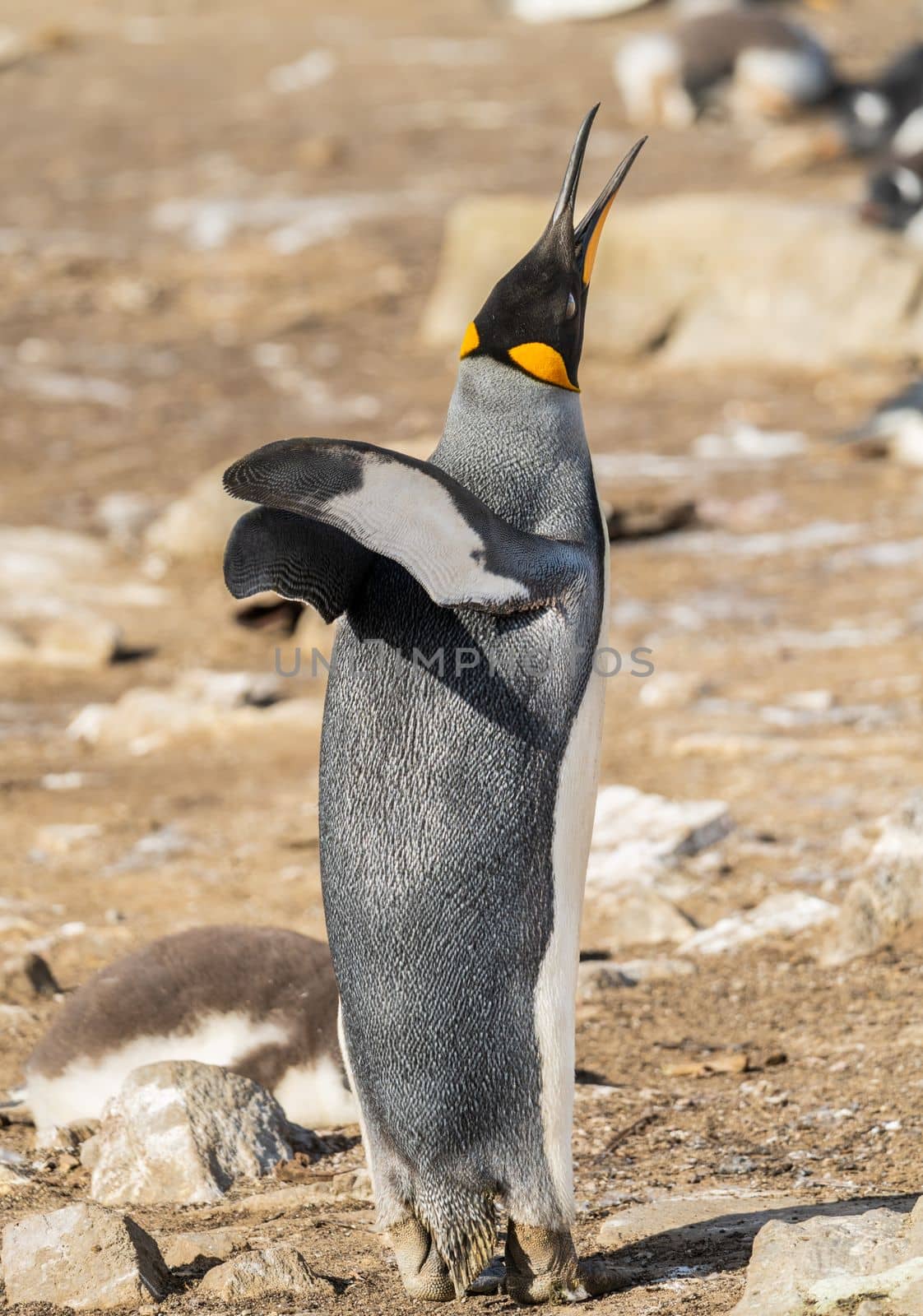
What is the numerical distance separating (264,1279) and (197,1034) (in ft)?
4.40

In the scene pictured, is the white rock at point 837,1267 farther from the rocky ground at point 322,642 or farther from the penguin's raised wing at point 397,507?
the penguin's raised wing at point 397,507

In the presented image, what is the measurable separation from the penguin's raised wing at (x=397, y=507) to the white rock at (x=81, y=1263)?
1.39m

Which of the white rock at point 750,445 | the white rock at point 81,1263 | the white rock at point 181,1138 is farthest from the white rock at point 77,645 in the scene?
the white rock at point 81,1263

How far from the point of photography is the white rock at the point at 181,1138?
3.84m

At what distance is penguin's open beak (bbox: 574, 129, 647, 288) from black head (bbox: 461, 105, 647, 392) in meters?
0.08

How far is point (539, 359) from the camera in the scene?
10.8 feet

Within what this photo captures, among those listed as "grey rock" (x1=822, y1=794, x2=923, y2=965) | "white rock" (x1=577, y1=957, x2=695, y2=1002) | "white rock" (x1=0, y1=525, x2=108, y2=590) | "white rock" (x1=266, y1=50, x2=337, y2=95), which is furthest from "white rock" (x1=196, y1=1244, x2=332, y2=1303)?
"white rock" (x1=266, y1=50, x2=337, y2=95)

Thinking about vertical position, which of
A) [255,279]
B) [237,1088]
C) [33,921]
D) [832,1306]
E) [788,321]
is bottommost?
[832,1306]

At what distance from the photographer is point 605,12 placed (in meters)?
24.9

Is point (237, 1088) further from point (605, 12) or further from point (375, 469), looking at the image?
point (605, 12)

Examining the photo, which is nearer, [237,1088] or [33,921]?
[237,1088]

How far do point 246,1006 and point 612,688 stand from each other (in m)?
4.00

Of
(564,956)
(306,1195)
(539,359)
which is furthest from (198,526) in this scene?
(564,956)

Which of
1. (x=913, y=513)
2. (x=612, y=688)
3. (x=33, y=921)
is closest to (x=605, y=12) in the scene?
(x=913, y=513)
